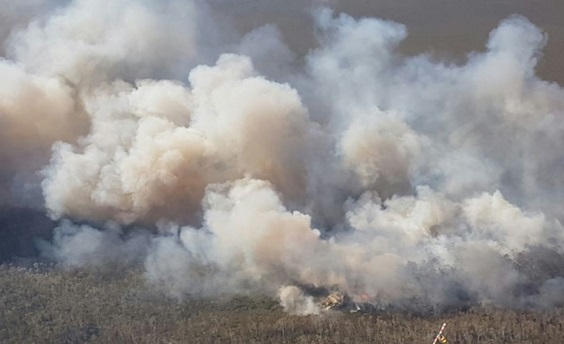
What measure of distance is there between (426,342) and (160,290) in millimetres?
29271

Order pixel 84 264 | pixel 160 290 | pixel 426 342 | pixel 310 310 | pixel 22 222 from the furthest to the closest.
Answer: pixel 22 222 → pixel 84 264 → pixel 160 290 → pixel 310 310 → pixel 426 342

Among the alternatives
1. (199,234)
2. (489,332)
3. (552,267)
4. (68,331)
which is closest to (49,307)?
(68,331)

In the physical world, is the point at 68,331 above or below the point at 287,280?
below

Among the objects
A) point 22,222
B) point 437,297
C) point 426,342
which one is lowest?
point 426,342

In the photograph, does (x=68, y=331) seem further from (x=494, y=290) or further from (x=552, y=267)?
(x=552, y=267)

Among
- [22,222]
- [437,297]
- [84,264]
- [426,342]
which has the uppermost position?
[22,222]

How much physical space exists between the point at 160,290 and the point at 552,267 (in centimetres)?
4089

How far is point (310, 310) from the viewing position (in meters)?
86.6

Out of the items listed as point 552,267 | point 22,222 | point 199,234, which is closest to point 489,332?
point 552,267

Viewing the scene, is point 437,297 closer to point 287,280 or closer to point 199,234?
point 287,280

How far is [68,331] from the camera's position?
8300 cm

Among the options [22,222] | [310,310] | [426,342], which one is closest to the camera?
[426,342]

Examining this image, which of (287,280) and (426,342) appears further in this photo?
(287,280)

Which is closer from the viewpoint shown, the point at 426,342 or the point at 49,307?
the point at 426,342
